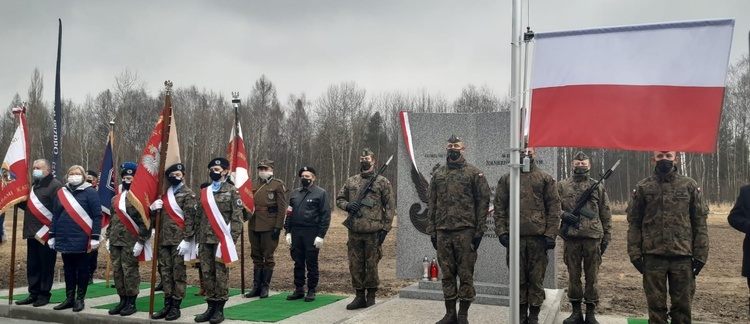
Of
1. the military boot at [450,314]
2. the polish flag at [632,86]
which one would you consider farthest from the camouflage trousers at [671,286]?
the military boot at [450,314]

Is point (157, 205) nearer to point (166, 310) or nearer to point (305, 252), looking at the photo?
point (166, 310)

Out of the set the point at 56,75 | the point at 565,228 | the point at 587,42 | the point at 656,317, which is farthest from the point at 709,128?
the point at 56,75

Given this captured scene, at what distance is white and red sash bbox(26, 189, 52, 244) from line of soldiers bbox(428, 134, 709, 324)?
224 inches

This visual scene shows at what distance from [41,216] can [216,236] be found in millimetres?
3103

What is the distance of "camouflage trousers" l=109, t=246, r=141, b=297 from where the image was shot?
7.71 meters

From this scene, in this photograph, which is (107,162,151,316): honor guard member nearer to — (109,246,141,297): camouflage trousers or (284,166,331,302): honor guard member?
(109,246,141,297): camouflage trousers

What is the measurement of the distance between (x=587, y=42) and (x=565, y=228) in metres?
3.03

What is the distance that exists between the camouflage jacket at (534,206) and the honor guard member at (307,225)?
123 inches

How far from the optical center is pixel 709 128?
14.4ft

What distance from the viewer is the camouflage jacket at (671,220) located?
5.54 metres

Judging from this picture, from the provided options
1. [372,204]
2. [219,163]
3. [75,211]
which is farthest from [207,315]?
[372,204]

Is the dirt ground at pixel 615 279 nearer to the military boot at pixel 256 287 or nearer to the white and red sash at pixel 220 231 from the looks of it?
the military boot at pixel 256 287

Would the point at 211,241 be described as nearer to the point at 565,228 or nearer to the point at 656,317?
the point at 565,228

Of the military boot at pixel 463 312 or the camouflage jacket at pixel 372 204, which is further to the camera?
the camouflage jacket at pixel 372 204
